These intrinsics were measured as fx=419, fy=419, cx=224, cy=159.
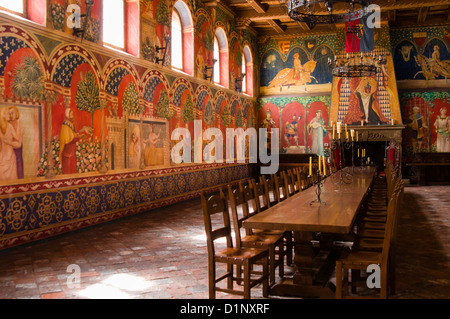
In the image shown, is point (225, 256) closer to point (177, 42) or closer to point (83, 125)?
point (83, 125)

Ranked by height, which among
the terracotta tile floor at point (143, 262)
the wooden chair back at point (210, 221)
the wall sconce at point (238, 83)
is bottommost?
the terracotta tile floor at point (143, 262)

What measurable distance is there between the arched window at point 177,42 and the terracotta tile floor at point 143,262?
4730 millimetres

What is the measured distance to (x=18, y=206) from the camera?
578 cm

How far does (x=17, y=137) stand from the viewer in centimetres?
588

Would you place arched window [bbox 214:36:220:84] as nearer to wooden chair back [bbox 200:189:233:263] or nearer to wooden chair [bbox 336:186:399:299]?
wooden chair back [bbox 200:189:233:263]

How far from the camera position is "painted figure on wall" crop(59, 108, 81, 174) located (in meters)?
6.68

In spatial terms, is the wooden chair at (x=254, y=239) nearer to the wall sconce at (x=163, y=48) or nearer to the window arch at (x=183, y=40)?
the wall sconce at (x=163, y=48)

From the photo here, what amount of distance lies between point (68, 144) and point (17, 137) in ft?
3.26

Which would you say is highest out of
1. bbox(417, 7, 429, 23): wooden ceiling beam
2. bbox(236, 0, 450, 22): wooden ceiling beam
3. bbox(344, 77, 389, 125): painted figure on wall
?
bbox(417, 7, 429, 23): wooden ceiling beam

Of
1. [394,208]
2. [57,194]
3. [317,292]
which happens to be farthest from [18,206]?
[394,208]

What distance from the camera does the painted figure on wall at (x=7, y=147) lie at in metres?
5.64

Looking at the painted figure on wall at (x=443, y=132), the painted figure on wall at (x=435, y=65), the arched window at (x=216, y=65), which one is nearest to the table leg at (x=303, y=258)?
the arched window at (x=216, y=65)

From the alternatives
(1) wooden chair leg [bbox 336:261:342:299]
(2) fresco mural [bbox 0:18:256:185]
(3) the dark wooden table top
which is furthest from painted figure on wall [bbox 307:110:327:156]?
(1) wooden chair leg [bbox 336:261:342:299]

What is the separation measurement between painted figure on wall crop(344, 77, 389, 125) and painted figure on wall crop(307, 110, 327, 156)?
3.88ft
